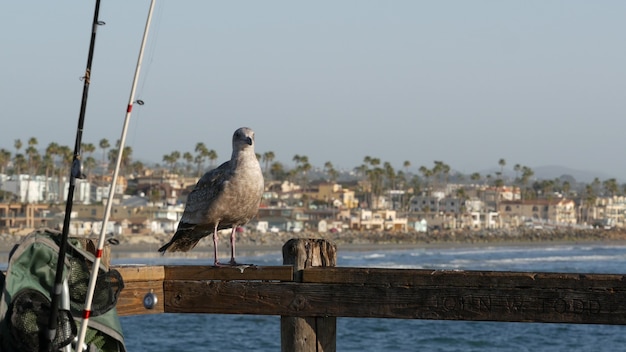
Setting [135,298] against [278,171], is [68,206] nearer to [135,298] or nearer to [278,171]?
[135,298]

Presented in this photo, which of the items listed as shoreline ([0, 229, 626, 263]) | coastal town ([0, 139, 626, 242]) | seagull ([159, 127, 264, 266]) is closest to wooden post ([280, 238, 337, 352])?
seagull ([159, 127, 264, 266])

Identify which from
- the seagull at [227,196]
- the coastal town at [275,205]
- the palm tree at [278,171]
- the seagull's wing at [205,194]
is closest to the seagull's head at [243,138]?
the seagull at [227,196]

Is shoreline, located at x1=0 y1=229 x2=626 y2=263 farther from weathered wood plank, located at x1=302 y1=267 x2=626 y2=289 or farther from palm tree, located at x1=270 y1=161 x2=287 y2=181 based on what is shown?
weathered wood plank, located at x1=302 y1=267 x2=626 y2=289

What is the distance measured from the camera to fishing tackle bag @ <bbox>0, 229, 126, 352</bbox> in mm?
4648

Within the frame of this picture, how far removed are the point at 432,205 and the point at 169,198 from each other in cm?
5324

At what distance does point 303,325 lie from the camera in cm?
577

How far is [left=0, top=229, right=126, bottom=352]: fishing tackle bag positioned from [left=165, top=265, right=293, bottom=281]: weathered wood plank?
0.83 metres

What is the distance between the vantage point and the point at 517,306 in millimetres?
5477

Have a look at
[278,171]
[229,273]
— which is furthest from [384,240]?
[229,273]

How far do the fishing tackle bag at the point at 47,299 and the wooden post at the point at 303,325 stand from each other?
1.01 m

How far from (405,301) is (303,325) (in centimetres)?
51

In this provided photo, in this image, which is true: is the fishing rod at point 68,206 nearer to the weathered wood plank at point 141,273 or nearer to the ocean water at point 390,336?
the weathered wood plank at point 141,273

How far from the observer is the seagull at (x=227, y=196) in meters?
6.75

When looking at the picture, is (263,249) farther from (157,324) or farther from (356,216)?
(157,324)
